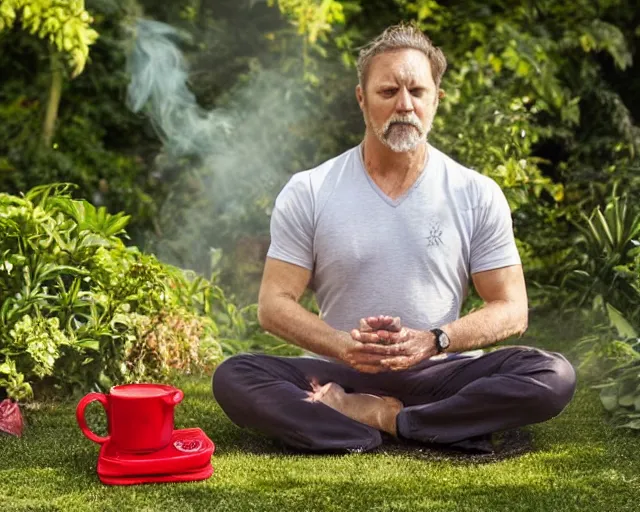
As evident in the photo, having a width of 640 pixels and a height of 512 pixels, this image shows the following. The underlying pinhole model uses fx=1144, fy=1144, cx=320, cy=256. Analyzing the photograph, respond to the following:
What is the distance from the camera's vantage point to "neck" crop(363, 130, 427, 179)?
12.4ft

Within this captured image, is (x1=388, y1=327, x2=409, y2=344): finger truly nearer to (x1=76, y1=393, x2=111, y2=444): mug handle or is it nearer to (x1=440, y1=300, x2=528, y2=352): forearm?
(x1=440, y1=300, x2=528, y2=352): forearm

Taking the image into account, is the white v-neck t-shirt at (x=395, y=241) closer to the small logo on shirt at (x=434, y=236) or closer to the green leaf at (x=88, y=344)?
the small logo on shirt at (x=434, y=236)

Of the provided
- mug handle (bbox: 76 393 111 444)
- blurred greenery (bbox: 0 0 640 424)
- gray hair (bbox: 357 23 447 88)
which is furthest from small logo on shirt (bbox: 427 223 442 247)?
blurred greenery (bbox: 0 0 640 424)

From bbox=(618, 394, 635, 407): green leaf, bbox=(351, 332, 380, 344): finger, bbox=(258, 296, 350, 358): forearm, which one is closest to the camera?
bbox=(351, 332, 380, 344): finger

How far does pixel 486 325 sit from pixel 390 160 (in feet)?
2.09

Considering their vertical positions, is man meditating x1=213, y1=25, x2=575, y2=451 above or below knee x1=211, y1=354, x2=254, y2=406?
above

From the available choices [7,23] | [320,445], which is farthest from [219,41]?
[320,445]

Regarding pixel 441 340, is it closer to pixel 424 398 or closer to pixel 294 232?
pixel 424 398

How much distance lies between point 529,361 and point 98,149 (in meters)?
3.50

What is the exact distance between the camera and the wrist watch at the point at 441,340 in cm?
354

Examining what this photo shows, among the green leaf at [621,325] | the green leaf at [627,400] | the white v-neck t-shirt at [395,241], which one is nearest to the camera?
the white v-neck t-shirt at [395,241]

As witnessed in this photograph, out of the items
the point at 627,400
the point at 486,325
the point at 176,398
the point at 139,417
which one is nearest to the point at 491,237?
the point at 486,325

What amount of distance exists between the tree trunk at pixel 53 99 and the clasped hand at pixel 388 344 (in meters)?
3.34

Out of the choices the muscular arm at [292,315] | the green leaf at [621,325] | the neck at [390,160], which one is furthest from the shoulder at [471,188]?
the green leaf at [621,325]
